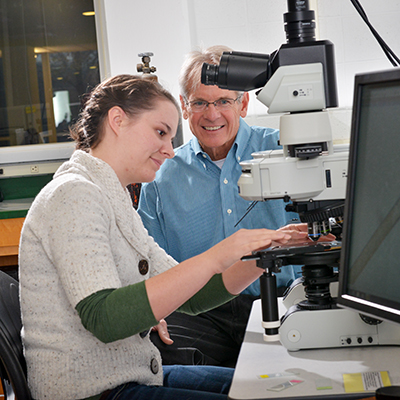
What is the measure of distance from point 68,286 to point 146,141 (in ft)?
1.40

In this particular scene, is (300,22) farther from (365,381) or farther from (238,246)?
(365,381)

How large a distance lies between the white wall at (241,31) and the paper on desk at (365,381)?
2.08 meters

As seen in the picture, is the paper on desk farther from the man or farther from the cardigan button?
the man

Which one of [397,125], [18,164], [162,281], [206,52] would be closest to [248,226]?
[206,52]

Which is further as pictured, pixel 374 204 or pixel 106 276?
pixel 106 276

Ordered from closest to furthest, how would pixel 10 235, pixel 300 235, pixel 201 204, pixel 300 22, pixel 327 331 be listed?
1. pixel 327 331
2. pixel 300 22
3. pixel 300 235
4. pixel 201 204
5. pixel 10 235

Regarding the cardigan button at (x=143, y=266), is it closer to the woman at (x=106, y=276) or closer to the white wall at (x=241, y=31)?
the woman at (x=106, y=276)

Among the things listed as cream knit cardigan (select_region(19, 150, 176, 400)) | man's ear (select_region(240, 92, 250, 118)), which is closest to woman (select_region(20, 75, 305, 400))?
cream knit cardigan (select_region(19, 150, 176, 400))

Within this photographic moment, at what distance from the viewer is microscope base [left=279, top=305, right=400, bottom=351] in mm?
998

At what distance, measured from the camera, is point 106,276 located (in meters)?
1.01

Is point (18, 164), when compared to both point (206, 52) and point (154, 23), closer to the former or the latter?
point (154, 23)

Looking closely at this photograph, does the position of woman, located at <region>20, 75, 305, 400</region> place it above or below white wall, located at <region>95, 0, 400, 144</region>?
below

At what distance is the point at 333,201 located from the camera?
1.11m

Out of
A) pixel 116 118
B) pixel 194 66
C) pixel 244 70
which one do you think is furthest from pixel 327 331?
pixel 194 66
